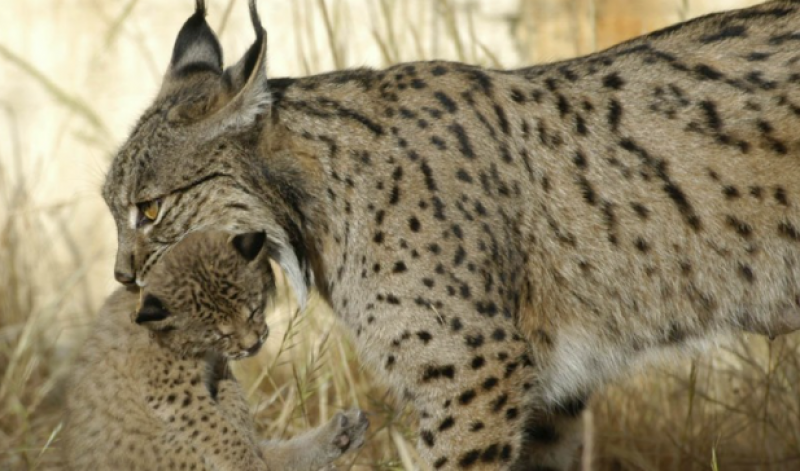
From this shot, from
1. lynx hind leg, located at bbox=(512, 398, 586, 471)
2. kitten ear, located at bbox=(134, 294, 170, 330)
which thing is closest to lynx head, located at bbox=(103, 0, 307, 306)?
kitten ear, located at bbox=(134, 294, 170, 330)

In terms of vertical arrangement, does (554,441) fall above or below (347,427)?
below

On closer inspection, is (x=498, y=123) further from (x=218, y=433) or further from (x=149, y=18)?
(x=149, y=18)

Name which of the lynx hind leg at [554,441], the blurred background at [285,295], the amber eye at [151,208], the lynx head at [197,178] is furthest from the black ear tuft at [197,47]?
the lynx hind leg at [554,441]

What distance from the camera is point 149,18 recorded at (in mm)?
9766

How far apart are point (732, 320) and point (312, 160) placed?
1796mm

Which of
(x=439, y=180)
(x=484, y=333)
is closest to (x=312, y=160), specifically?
(x=439, y=180)

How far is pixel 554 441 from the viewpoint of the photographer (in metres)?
5.83

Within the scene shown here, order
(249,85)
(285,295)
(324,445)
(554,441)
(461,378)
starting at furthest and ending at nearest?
(285,295)
(554,441)
(324,445)
(249,85)
(461,378)

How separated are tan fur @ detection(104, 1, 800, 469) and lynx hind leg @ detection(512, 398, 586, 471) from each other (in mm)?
366

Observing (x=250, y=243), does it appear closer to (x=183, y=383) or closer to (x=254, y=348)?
(x=254, y=348)

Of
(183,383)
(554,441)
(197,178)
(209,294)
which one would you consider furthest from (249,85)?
(554,441)

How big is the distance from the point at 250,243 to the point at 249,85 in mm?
593

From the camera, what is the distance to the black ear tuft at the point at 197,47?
216 inches

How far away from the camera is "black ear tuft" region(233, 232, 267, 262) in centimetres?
502
